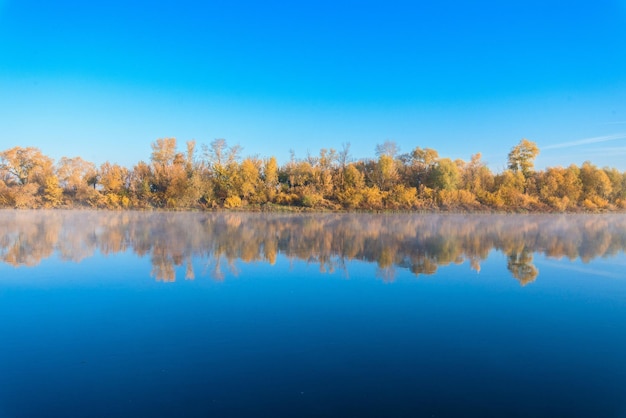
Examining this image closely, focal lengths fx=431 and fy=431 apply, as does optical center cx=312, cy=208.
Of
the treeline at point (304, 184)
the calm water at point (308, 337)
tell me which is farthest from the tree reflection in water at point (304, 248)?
the treeline at point (304, 184)

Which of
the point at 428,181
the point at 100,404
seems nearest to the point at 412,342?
the point at 100,404

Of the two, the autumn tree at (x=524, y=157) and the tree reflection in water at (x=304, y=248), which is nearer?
the tree reflection in water at (x=304, y=248)

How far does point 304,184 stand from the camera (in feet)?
161

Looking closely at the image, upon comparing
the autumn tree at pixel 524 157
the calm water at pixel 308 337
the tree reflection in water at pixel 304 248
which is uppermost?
the autumn tree at pixel 524 157

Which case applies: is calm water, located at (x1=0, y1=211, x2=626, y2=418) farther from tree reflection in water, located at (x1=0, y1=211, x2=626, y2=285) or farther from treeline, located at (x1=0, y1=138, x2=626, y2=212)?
treeline, located at (x1=0, y1=138, x2=626, y2=212)

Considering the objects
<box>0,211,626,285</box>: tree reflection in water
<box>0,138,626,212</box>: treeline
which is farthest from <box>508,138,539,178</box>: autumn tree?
<box>0,211,626,285</box>: tree reflection in water

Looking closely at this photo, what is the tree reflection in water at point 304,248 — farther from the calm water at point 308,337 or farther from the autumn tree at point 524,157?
the autumn tree at point 524,157

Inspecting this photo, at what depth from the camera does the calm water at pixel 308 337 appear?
443 cm

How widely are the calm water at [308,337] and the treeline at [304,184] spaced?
1300 inches

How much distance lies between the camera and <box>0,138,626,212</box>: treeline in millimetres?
45156

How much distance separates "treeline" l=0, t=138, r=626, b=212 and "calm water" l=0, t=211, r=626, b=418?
33013 millimetres

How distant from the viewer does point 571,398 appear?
4.53 m

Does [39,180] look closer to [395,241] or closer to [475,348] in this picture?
[395,241]

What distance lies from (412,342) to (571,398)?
2009 mm
